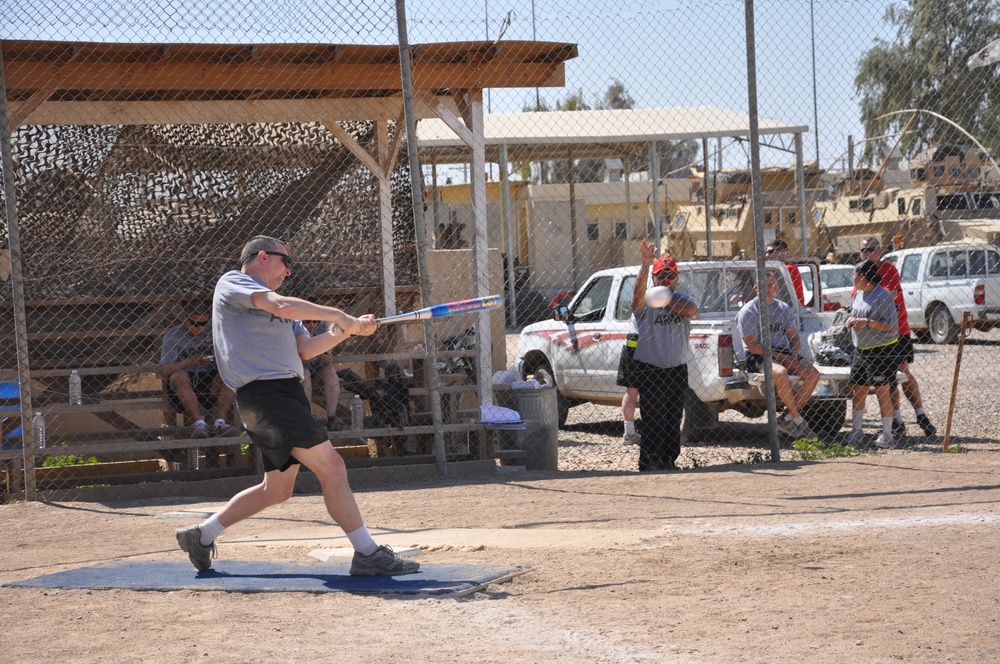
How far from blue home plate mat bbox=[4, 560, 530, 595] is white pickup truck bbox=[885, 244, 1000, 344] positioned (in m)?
15.4

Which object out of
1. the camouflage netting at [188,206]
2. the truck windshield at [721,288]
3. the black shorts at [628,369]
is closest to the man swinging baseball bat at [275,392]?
the black shorts at [628,369]

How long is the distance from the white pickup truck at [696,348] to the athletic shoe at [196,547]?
6.39m

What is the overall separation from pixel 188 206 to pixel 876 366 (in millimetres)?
6969

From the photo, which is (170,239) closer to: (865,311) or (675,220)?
(865,311)

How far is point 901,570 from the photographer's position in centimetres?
552

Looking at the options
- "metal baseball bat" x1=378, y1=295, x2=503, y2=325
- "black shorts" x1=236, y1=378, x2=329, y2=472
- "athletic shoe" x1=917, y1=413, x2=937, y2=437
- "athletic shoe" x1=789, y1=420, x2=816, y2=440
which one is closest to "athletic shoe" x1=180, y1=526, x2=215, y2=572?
"black shorts" x1=236, y1=378, x2=329, y2=472

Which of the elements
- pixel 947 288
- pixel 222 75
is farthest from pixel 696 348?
pixel 947 288

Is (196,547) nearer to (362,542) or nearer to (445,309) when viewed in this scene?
(362,542)

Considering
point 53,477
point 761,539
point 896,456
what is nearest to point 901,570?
point 761,539

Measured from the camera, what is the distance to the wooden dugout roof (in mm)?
9492

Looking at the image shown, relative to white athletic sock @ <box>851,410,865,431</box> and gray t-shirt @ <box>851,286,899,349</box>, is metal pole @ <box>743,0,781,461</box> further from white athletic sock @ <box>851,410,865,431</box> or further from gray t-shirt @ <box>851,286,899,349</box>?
gray t-shirt @ <box>851,286,899,349</box>

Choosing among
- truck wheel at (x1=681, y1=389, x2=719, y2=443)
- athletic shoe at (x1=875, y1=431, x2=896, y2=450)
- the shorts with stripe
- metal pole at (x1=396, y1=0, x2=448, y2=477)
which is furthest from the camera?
truck wheel at (x1=681, y1=389, x2=719, y2=443)

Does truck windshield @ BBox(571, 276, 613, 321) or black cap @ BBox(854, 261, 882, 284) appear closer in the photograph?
black cap @ BBox(854, 261, 882, 284)

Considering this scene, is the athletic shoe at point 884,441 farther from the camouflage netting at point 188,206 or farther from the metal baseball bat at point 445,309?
the metal baseball bat at point 445,309
